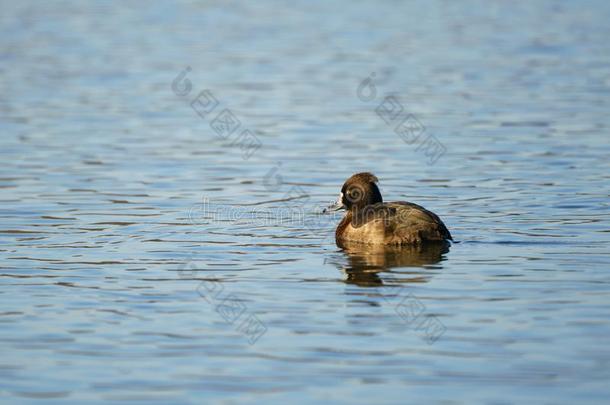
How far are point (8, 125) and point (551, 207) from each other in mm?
12864

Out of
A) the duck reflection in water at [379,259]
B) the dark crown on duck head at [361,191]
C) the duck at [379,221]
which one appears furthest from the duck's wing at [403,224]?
the dark crown on duck head at [361,191]

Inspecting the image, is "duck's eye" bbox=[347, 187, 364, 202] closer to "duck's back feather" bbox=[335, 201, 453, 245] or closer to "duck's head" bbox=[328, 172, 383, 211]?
"duck's head" bbox=[328, 172, 383, 211]

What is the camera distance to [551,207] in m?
17.0

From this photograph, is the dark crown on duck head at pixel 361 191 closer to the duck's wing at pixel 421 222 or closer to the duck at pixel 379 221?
the duck at pixel 379 221

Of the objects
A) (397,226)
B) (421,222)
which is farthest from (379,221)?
(421,222)

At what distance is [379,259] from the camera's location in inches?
562

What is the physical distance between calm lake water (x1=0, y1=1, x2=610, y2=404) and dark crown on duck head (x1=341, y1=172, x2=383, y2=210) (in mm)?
746

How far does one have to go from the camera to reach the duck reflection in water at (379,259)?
13.2m

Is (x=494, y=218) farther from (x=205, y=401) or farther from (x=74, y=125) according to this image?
(x=74, y=125)

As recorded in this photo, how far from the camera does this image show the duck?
14.7 m

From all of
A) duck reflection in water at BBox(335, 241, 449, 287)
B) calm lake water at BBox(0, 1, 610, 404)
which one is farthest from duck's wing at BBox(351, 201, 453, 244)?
calm lake water at BBox(0, 1, 610, 404)

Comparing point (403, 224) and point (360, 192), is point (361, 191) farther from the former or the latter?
point (403, 224)

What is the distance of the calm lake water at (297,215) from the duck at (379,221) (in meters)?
0.25

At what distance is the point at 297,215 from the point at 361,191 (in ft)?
5.47
